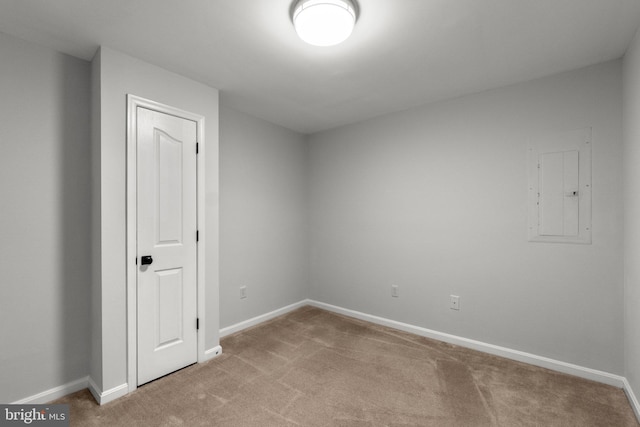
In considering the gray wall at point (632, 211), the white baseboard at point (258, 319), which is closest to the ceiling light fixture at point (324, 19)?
the gray wall at point (632, 211)

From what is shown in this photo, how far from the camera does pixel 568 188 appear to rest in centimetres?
235

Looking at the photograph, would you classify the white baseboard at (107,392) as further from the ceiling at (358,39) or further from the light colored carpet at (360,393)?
the ceiling at (358,39)

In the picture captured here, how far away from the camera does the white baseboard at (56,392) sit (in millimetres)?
1928

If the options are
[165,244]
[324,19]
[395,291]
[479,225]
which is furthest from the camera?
[395,291]

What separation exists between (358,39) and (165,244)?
2109 mm

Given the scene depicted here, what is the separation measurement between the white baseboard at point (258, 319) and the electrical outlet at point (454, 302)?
1960mm

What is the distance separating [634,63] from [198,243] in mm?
3445

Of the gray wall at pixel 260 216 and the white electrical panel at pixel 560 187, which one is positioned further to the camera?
the gray wall at pixel 260 216

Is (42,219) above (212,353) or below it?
above

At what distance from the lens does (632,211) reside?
1.94 meters

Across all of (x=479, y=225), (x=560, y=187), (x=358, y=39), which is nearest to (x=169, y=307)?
(x=358, y=39)

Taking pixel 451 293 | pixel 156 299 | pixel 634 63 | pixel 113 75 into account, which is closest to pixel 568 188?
pixel 634 63

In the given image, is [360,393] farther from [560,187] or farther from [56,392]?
[560,187]

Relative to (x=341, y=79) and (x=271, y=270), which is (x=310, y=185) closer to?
(x=271, y=270)
